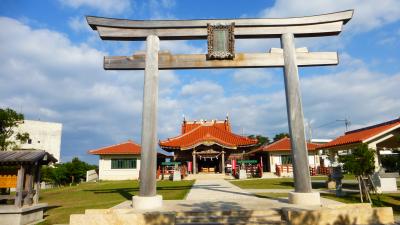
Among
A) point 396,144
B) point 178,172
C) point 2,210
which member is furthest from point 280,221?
point 178,172

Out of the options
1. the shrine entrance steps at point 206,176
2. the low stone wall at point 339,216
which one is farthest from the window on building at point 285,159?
the low stone wall at point 339,216

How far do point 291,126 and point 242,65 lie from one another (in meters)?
2.47

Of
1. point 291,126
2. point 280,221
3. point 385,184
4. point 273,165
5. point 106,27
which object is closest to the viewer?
point 280,221

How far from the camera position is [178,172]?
26906 millimetres

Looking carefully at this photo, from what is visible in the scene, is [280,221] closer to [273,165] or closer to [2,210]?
[2,210]

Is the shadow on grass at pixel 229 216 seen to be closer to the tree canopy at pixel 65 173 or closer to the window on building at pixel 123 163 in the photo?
the tree canopy at pixel 65 173

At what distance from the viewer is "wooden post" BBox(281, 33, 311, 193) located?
28.8ft

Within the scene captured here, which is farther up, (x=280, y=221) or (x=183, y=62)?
(x=183, y=62)

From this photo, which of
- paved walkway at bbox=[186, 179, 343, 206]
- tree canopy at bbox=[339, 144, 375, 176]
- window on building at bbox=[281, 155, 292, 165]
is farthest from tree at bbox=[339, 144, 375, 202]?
window on building at bbox=[281, 155, 292, 165]

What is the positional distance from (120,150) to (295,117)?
86.7ft

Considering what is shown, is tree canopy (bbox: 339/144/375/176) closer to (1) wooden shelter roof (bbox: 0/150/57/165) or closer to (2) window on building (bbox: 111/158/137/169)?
(1) wooden shelter roof (bbox: 0/150/57/165)

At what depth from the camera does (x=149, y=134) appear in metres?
8.91

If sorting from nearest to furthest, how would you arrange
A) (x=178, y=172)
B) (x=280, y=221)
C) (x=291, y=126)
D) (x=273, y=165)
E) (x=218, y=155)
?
1. (x=280, y=221)
2. (x=291, y=126)
3. (x=178, y=172)
4. (x=218, y=155)
5. (x=273, y=165)

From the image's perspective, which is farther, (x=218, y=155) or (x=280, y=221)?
(x=218, y=155)
